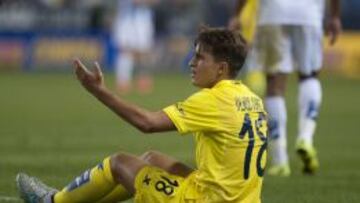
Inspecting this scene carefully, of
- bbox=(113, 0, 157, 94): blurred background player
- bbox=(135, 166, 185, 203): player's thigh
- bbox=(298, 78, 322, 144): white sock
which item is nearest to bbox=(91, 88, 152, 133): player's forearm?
bbox=(135, 166, 185, 203): player's thigh

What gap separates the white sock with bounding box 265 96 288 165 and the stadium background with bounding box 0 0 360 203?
238 millimetres

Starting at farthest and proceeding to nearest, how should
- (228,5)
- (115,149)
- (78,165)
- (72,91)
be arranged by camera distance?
(228,5) < (72,91) < (115,149) < (78,165)

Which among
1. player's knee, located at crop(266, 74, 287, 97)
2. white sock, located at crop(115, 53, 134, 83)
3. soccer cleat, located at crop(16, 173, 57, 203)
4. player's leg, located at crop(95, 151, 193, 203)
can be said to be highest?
player's leg, located at crop(95, 151, 193, 203)

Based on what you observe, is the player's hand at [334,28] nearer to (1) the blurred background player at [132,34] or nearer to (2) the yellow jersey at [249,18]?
(2) the yellow jersey at [249,18]

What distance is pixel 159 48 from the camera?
33000 mm

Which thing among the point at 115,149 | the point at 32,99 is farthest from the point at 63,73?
the point at 115,149

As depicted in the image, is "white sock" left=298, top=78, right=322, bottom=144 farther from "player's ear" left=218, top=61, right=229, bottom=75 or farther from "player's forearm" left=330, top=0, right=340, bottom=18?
"player's ear" left=218, top=61, right=229, bottom=75

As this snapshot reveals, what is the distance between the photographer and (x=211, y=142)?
6785 millimetres

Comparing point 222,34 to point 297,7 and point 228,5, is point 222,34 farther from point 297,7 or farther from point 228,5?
point 228,5

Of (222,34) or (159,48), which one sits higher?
(222,34)

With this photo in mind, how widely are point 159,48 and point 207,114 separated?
26.4 meters

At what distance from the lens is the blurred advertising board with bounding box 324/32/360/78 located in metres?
31.4

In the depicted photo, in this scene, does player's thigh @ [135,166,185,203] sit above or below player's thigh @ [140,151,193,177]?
below

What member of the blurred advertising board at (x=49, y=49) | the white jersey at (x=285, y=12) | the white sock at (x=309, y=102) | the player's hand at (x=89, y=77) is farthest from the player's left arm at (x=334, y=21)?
the blurred advertising board at (x=49, y=49)
